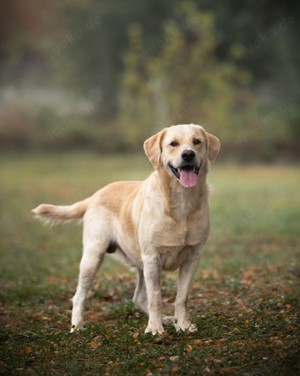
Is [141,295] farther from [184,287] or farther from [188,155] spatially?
[188,155]

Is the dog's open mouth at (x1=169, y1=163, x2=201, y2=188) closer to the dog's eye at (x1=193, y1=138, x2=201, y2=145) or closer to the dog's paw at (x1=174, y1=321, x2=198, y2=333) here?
the dog's eye at (x1=193, y1=138, x2=201, y2=145)

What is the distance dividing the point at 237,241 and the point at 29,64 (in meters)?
34.6

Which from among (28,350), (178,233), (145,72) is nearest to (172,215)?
(178,233)

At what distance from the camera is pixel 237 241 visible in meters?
12.4

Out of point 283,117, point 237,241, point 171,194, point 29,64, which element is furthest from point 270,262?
point 29,64

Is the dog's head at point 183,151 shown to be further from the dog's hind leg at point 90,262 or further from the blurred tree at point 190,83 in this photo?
the blurred tree at point 190,83

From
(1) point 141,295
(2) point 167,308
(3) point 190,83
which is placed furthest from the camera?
(3) point 190,83

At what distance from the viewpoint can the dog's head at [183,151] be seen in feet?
18.8

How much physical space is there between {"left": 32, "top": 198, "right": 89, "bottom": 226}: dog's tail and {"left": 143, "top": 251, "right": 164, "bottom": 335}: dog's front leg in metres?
1.32

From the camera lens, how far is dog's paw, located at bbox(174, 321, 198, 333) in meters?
5.95

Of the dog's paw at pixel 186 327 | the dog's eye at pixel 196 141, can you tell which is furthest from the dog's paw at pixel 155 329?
the dog's eye at pixel 196 141

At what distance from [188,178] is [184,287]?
3.72 feet

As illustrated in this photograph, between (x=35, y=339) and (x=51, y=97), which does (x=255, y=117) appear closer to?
(x=51, y=97)

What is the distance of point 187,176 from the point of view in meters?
5.77
